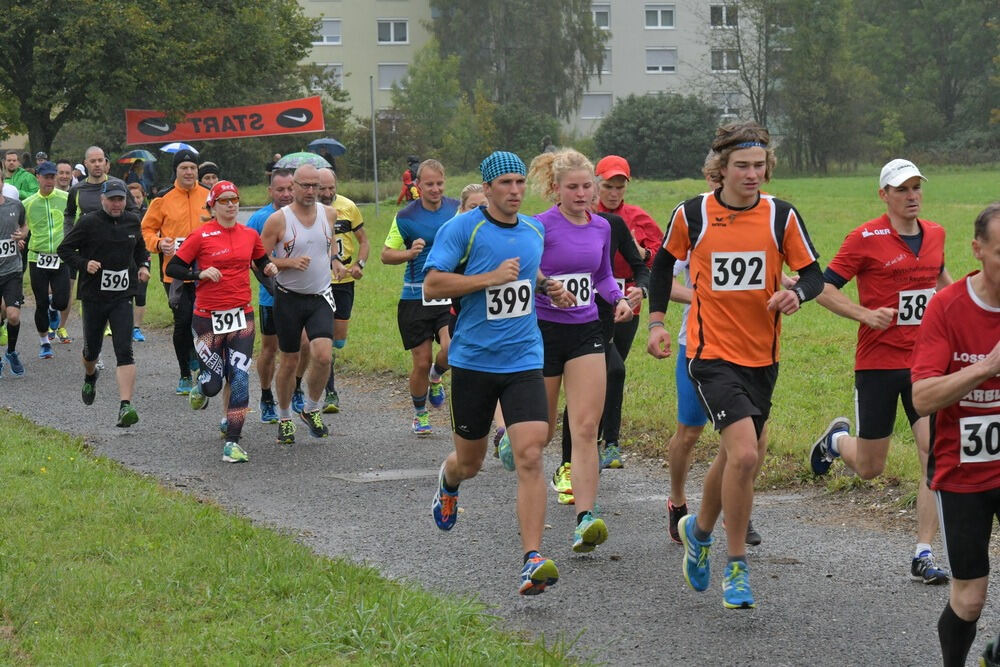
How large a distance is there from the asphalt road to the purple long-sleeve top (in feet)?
4.08

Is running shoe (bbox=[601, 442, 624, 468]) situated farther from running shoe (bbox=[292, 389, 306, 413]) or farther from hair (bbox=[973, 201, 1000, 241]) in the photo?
hair (bbox=[973, 201, 1000, 241])

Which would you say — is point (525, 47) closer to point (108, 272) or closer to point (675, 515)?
point (108, 272)

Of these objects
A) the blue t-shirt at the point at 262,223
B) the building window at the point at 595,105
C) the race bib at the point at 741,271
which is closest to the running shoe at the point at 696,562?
the race bib at the point at 741,271

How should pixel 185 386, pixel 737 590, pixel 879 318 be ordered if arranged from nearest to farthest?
Result: pixel 737 590 < pixel 879 318 < pixel 185 386

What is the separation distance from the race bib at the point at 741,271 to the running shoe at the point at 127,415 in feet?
20.7

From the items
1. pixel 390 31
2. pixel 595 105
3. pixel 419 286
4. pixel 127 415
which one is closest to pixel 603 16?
pixel 595 105

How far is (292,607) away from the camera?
595 centimetres

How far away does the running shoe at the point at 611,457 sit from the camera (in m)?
9.59

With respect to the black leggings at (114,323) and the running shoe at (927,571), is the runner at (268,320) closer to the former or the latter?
the black leggings at (114,323)

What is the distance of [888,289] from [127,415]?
6567mm

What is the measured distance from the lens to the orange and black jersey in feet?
21.0

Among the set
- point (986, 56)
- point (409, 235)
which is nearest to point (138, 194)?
point (409, 235)

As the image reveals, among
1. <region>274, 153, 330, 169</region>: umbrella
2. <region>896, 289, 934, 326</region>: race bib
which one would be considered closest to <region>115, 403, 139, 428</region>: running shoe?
<region>274, 153, 330, 169</region>: umbrella

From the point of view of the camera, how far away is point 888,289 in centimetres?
709
